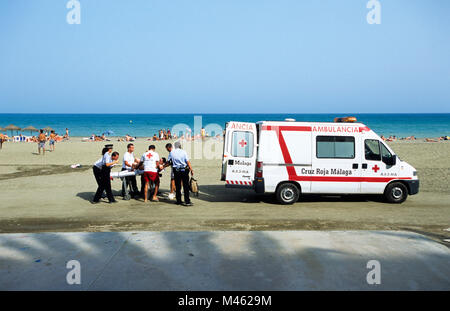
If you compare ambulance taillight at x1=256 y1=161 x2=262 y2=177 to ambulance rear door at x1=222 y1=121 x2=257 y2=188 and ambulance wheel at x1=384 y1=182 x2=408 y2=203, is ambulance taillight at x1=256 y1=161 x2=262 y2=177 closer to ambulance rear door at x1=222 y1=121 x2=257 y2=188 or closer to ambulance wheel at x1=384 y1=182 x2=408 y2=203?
ambulance rear door at x1=222 y1=121 x2=257 y2=188

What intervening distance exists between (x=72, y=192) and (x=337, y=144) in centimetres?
887

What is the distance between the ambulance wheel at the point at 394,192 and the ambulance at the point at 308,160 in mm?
129

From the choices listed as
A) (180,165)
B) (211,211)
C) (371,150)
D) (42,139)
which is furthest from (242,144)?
(42,139)

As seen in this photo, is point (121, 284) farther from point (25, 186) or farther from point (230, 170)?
point (25, 186)

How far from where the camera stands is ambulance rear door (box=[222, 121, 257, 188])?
1013 cm

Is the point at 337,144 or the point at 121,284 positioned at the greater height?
the point at 337,144

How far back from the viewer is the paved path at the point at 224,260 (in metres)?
4.82

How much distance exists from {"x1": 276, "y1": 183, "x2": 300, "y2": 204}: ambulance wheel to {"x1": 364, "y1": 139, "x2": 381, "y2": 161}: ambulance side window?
229 centimetres

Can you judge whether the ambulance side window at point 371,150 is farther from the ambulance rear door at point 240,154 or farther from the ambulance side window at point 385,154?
the ambulance rear door at point 240,154

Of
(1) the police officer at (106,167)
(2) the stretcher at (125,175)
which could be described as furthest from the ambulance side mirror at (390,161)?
(1) the police officer at (106,167)

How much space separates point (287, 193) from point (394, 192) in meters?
3.19

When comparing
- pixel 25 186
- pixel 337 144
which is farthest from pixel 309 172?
pixel 25 186

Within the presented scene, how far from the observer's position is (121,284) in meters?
4.79
